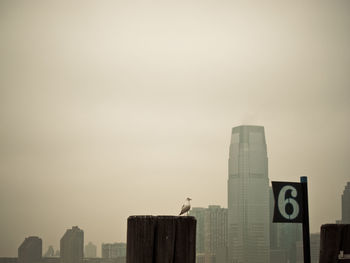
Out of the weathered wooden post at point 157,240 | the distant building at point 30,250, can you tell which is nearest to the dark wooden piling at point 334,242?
the weathered wooden post at point 157,240

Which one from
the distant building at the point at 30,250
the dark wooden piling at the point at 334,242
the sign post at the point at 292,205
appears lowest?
the distant building at the point at 30,250

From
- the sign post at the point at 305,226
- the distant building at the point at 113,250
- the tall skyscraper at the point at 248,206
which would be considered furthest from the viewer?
the tall skyscraper at the point at 248,206

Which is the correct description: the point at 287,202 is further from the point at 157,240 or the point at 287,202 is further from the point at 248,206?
the point at 248,206

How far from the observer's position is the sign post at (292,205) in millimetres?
3117

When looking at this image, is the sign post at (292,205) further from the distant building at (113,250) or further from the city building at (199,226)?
the city building at (199,226)

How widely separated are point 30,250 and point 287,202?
5.77 meters

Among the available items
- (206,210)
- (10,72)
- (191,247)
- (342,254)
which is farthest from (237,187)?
(191,247)

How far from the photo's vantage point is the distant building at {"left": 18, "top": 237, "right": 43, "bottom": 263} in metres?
7.98

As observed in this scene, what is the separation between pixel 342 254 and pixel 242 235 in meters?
11.8

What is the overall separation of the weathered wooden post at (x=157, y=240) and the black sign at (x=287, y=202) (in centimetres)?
100

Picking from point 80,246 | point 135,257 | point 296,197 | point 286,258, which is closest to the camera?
point 135,257

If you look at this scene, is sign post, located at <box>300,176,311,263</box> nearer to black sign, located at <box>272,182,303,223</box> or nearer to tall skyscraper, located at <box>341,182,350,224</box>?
black sign, located at <box>272,182,303,223</box>

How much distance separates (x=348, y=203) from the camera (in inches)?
383

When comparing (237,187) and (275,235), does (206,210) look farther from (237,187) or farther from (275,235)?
(275,235)
